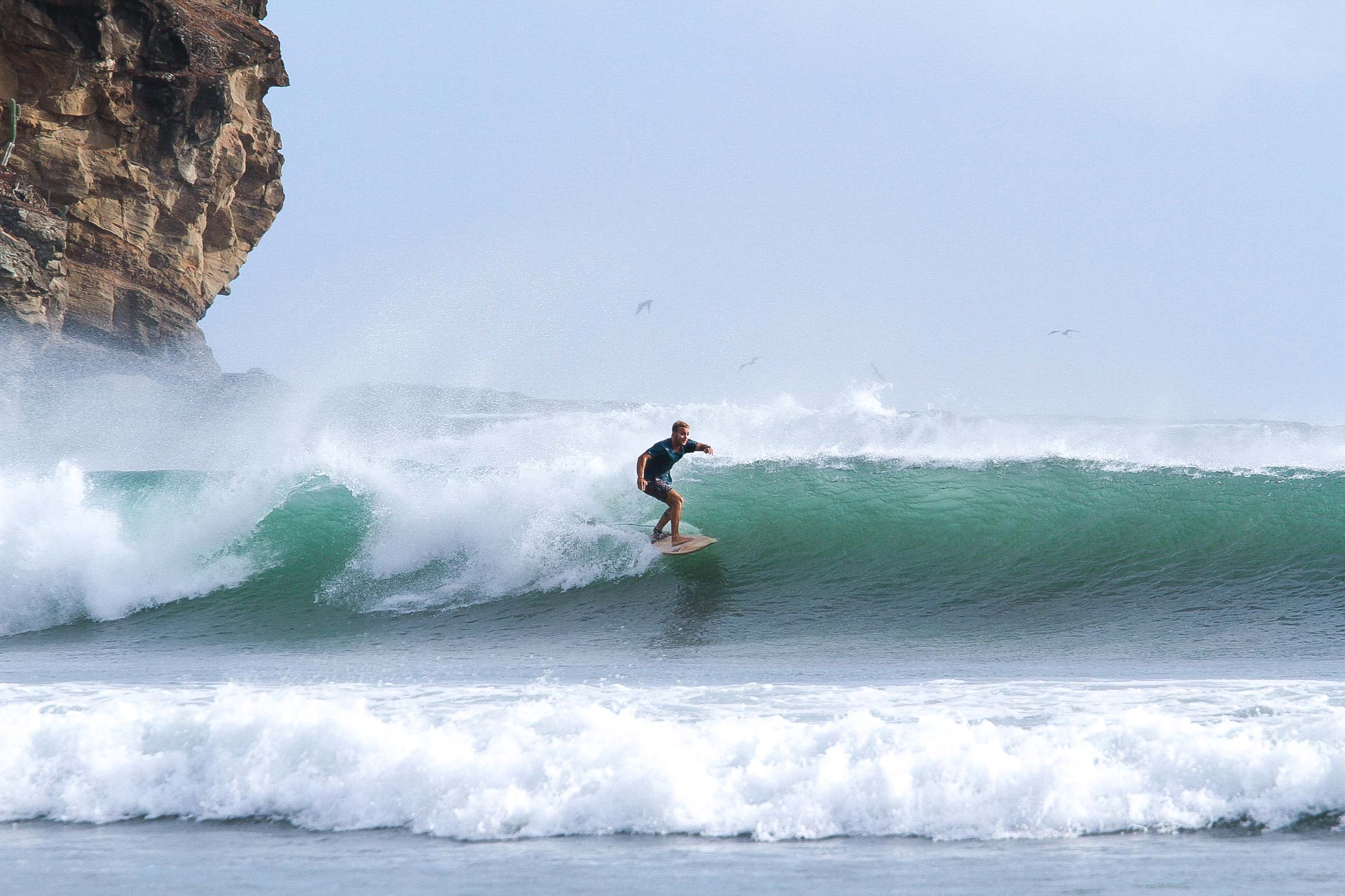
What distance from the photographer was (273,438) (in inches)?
653

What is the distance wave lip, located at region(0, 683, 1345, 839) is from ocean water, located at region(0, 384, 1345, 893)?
0.02 m

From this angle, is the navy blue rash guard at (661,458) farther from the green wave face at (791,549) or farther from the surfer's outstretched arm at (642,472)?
the green wave face at (791,549)

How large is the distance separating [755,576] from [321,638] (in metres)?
3.93

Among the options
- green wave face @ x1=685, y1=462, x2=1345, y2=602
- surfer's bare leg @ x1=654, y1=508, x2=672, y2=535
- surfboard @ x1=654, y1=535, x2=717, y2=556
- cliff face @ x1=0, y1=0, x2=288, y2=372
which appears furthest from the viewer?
cliff face @ x1=0, y1=0, x2=288, y2=372

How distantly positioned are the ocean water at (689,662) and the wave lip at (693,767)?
18 mm

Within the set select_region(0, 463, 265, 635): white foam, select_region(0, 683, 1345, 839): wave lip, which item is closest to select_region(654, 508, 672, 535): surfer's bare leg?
select_region(0, 463, 265, 635): white foam

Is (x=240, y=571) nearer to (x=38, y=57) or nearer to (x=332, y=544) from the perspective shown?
(x=332, y=544)

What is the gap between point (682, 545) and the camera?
967 cm

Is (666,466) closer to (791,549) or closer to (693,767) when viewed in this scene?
(791,549)

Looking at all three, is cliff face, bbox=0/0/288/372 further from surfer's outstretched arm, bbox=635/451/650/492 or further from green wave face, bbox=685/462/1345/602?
green wave face, bbox=685/462/1345/602

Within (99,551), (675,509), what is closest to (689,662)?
(675,509)

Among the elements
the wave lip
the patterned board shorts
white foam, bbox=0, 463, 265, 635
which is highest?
the patterned board shorts

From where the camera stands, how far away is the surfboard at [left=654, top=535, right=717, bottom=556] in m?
9.62

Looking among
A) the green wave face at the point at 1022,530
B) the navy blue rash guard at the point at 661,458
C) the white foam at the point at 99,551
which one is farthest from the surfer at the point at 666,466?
the white foam at the point at 99,551
